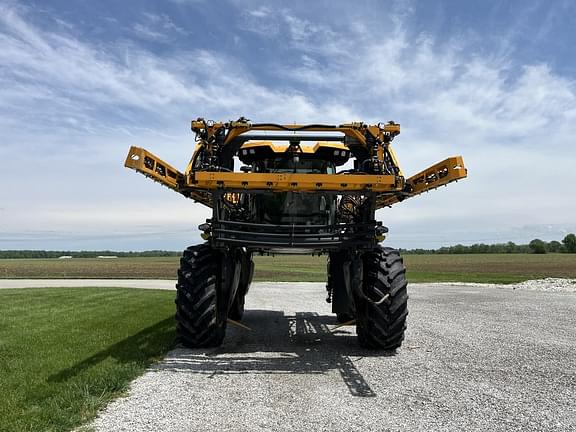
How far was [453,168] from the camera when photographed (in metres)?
6.46

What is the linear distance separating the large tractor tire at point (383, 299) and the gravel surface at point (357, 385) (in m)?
0.28

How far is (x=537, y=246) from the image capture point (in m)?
112

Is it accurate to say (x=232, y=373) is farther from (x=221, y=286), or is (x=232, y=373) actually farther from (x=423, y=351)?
(x=423, y=351)

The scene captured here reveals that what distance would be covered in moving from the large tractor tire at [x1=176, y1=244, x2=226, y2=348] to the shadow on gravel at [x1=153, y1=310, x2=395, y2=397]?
26 centimetres

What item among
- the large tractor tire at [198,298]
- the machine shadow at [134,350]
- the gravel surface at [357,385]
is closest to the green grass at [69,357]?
the machine shadow at [134,350]

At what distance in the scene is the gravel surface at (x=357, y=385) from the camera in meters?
4.55

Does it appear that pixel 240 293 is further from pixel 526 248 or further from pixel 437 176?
pixel 526 248

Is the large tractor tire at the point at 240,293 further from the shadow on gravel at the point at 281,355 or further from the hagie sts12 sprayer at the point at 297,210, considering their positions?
the hagie sts12 sprayer at the point at 297,210

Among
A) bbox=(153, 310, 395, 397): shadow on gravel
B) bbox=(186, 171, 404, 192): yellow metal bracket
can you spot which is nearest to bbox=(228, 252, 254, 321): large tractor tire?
bbox=(153, 310, 395, 397): shadow on gravel

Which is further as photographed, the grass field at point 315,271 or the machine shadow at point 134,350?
the grass field at point 315,271

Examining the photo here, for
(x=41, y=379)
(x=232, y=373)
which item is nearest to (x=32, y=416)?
(x=41, y=379)

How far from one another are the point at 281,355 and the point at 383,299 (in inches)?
69.5

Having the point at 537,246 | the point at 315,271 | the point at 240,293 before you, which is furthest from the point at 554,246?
the point at 240,293

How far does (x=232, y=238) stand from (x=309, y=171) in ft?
6.54
